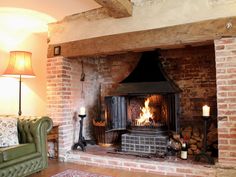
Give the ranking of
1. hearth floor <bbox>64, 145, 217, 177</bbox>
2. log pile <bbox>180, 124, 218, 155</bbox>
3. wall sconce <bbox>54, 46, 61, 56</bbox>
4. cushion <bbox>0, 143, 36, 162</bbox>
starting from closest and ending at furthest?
cushion <bbox>0, 143, 36, 162</bbox>
hearth floor <bbox>64, 145, 217, 177</bbox>
log pile <bbox>180, 124, 218, 155</bbox>
wall sconce <bbox>54, 46, 61, 56</bbox>

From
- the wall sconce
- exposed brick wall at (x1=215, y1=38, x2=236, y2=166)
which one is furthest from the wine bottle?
the wall sconce

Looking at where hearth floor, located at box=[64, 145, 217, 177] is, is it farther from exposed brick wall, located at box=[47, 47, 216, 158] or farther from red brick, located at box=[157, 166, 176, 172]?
exposed brick wall, located at box=[47, 47, 216, 158]

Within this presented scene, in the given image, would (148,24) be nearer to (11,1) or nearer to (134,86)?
(134,86)

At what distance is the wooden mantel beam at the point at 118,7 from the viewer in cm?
267

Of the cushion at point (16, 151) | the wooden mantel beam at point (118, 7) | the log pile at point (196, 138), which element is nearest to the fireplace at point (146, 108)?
the log pile at point (196, 138)

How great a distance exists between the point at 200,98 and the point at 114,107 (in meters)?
1.42

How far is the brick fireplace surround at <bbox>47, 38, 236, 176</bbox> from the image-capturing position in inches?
104

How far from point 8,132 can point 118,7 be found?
83.8 inches

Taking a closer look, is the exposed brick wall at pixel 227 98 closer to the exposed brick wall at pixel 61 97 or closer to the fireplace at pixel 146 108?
the fireplace at pixel 146 108

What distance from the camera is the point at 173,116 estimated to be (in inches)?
135

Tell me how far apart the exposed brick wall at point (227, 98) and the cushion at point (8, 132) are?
2568 mm

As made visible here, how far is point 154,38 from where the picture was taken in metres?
3.05

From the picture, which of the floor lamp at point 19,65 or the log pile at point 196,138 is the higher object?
the floor lamp at point 19,65

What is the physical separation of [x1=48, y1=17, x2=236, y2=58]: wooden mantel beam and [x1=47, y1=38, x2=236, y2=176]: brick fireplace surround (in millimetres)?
148
